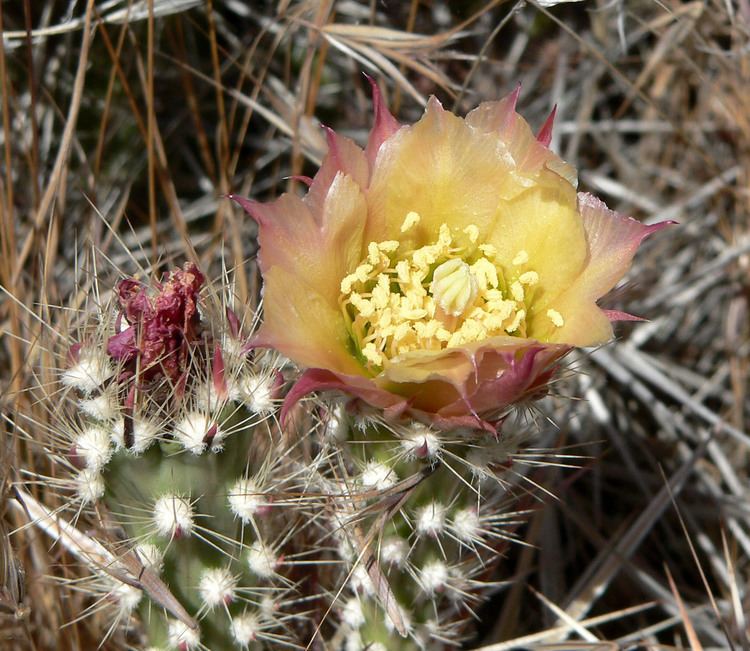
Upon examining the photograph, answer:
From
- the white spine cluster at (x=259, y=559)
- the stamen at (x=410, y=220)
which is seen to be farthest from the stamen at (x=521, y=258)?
the white spine cluster at (x=259, y=559)

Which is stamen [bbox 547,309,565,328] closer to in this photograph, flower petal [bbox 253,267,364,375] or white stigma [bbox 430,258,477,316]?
white stigma [bbox 430,258,477,316]

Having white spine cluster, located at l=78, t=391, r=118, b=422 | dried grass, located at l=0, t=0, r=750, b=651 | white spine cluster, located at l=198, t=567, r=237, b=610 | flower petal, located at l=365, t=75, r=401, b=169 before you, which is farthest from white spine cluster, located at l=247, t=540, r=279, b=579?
flower petal, located at l=365, t=75, r=401, b=169

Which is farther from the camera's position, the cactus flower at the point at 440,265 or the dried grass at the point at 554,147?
the dried grass at the point at 554,147

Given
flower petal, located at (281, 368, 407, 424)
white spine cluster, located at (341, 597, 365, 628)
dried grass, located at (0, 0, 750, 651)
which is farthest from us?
dried grass, located at (0, 0, 750, 651)

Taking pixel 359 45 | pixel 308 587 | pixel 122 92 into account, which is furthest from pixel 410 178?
pixel 122 92

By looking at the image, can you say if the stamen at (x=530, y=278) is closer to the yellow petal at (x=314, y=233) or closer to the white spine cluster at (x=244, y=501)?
the yellow petal at (x=314, y=233)

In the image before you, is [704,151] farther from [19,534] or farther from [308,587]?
[19,534]

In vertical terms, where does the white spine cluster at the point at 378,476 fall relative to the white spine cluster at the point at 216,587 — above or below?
above
